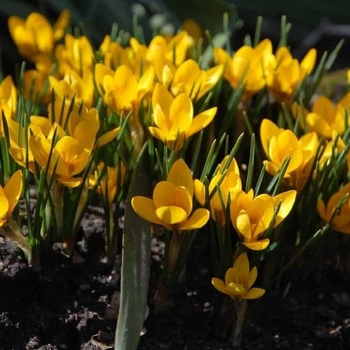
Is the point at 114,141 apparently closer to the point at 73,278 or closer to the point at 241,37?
the point at 73,278

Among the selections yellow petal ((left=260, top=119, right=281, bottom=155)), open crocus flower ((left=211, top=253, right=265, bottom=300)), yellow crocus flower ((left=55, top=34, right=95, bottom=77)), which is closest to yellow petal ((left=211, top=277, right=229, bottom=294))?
open crocus flower ((left=211, top=253, right=265, bottom=300))

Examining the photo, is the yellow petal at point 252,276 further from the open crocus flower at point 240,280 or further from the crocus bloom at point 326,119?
the crocus bloom at point 326,119

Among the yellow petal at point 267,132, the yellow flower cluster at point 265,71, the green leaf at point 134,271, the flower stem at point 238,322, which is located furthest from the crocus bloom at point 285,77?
the flower stem at point 238,322

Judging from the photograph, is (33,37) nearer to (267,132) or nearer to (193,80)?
(193,80)

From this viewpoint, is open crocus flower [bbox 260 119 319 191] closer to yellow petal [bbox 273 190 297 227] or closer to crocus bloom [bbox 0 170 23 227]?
yellow petal [bbox 273 190 297 227]

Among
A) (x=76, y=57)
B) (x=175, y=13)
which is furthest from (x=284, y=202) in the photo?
(x=175, y=13)

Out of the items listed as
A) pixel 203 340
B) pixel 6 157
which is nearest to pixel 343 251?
pixel 203 340

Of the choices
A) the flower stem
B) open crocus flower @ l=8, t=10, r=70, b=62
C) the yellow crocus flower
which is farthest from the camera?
open crocus flower @ l=8, t=10, r=70, b=62
